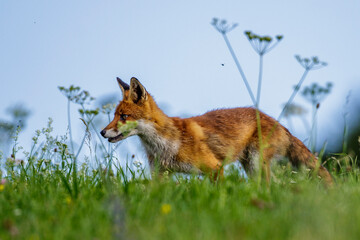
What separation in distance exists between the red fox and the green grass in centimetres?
166

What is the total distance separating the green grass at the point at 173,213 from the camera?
305 cm

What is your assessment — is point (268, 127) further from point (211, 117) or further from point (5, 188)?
point (5, 188)

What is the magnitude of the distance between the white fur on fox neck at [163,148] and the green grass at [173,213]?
167cm

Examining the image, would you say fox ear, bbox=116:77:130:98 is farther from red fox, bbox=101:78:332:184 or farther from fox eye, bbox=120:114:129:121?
fox eye, bbox=120:114:129:121

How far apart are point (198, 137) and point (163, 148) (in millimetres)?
593

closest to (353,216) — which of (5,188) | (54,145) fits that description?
(5,188)

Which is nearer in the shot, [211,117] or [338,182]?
[338,182]

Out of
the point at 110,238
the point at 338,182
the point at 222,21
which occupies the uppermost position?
the point at 222,21

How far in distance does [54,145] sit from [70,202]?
6.76 feet

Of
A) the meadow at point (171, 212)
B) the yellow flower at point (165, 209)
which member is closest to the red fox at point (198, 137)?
the meadow at point (171, 212)

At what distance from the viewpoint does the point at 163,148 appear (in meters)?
6.66

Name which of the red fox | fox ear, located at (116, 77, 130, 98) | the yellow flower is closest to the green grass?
the yellow flower

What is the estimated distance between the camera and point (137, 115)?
6.56 meters

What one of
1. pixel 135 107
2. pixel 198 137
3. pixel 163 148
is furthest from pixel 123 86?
pixel 198 137
